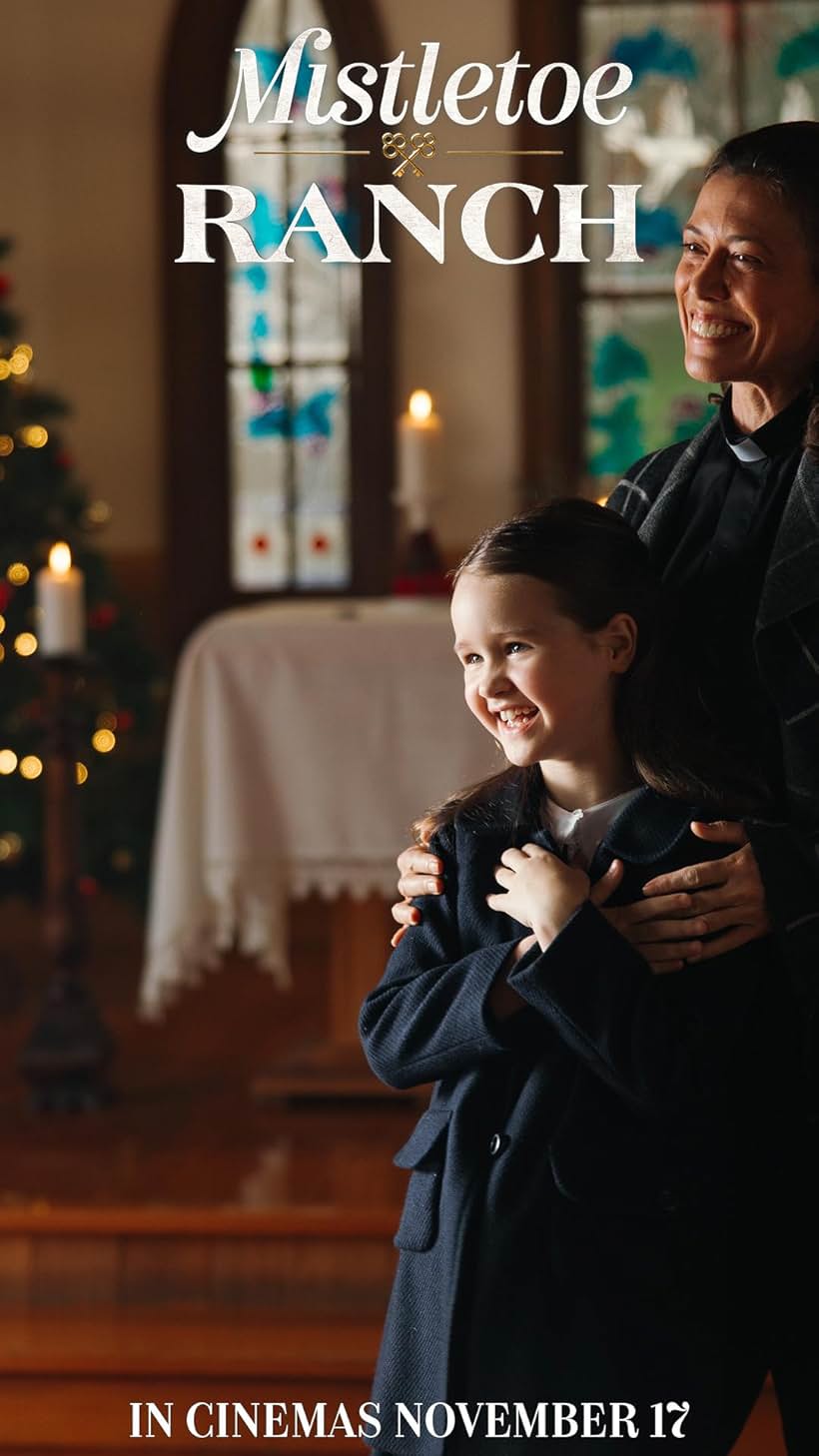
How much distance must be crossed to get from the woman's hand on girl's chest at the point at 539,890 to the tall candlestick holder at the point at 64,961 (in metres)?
2.40

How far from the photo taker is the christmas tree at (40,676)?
4812mm

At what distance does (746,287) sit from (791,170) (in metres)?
0.10

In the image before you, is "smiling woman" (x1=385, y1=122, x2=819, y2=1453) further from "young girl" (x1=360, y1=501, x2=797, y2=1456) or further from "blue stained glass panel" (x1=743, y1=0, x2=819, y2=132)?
"blue stained glass panel" (x1=743, y1=0, x2=819, y2=132)

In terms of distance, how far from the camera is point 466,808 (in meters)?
1.61

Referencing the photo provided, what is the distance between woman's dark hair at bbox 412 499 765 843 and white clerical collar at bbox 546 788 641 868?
5 centimetres

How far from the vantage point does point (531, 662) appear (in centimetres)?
147

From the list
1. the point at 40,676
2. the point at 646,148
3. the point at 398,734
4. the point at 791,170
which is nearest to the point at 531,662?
the point at 791,170

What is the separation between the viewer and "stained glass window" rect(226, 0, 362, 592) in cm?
553

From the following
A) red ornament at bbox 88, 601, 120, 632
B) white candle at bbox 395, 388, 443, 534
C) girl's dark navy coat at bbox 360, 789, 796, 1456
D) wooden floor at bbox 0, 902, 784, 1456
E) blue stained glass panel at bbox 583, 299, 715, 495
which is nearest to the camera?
girl's dark navy coat at bbox 360, 789, 796, 1456

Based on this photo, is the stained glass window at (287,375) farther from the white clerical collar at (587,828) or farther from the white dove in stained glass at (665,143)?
the white clerical collar at (587,828)

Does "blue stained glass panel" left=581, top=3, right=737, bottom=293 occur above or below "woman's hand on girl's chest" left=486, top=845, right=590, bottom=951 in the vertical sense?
above

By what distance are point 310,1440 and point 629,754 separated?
60.3 inches

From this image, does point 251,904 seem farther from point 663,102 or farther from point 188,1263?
point 663,102

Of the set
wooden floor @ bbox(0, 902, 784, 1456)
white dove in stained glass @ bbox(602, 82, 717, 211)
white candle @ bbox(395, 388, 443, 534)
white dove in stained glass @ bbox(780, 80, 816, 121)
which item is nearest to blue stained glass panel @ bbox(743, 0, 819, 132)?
white dove in stained glass @ bbox(780, 80, 816, 121)
